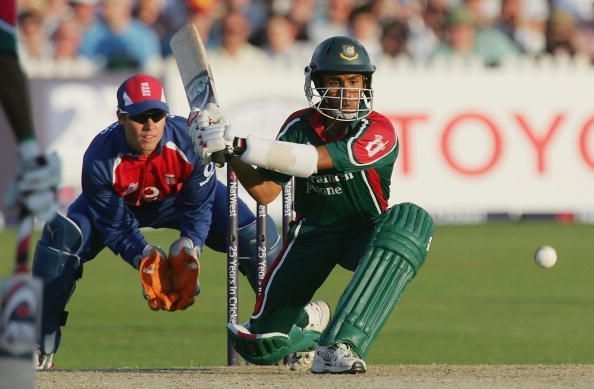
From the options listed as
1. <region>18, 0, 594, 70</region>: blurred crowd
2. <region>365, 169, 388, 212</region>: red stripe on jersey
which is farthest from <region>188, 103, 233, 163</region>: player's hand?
<region>18, 0, 594, 70</region>: blurred crowd

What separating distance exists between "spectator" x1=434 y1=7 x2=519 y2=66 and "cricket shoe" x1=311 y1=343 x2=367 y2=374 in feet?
32.7

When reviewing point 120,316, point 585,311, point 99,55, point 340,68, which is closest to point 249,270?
point 340,68

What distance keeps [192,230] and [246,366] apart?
28.1 inches

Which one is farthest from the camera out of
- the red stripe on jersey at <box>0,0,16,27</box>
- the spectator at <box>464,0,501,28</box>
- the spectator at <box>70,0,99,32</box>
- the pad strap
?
the spectator at <box>464,0,501,28</box>

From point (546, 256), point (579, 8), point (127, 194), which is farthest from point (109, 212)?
point (579, 8)

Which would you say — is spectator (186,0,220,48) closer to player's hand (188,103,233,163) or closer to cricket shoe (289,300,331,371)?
cricket shoe (289,300,331,371)

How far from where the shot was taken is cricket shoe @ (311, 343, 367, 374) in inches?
236

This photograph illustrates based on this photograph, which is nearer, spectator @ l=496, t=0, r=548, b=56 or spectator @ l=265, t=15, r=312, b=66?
spectator @ l=265, t=15, r=312, b=66

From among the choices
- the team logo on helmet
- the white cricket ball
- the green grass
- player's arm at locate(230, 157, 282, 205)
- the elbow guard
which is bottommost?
the green grass

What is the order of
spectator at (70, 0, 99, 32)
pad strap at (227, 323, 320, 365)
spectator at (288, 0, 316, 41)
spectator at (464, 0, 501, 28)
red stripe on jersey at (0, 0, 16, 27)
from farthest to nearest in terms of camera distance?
spectator at (464, 0, 501, 28), spectator at (70, 0, 99, 32), spectator at (288, 0, 316, 41), pad strap at (227, 323, 320, 365), red stripe on jersey at (0, 0, 16, 27)

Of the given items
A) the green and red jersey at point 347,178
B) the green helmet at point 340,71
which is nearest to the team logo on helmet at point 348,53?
the green helmet at point 340,71

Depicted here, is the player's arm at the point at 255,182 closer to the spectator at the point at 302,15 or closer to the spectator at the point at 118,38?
the spectator at the point at 118,38

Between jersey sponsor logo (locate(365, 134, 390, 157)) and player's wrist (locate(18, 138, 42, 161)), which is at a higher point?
player's wrist (locate(18, 138, 42, 161))

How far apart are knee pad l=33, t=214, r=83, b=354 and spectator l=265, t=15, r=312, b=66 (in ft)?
26.7
